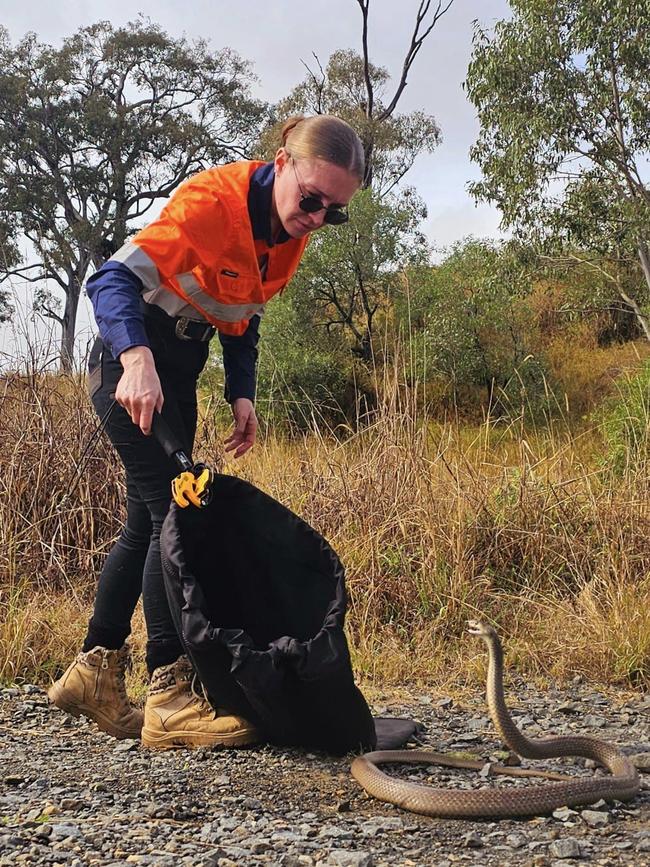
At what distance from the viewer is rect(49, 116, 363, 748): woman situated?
3131 mm

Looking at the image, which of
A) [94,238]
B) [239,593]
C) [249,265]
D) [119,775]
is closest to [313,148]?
[249,265]

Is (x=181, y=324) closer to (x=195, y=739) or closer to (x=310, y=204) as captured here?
(x=310, y=204)

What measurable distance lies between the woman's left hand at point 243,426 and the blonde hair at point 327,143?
1118 millimetres

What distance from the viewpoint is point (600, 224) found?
52.1 feet

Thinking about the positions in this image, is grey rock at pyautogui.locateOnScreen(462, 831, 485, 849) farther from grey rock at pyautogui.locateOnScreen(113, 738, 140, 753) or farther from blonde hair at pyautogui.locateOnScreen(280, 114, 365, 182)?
blonde hair at pyautogui.locateOnScreen(280, 114, 365, 182)

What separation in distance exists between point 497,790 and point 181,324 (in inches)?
73.1

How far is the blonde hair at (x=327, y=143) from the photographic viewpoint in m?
3.12

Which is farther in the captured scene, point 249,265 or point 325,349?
point 325,349

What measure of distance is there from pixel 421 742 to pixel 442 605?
1965 millimetres

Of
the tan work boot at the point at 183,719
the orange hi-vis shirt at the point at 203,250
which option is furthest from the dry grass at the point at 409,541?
the orange hi-vis shirt at the point at 203,250

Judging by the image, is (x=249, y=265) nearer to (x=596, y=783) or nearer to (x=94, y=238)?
(x=596, y=783)

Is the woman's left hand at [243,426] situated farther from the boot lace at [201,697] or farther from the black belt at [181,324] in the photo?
the boot lace at [201,697]

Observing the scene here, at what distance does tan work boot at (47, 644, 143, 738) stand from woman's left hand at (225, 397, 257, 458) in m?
0.94

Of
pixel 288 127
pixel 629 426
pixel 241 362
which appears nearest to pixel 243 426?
pixel 241 362
